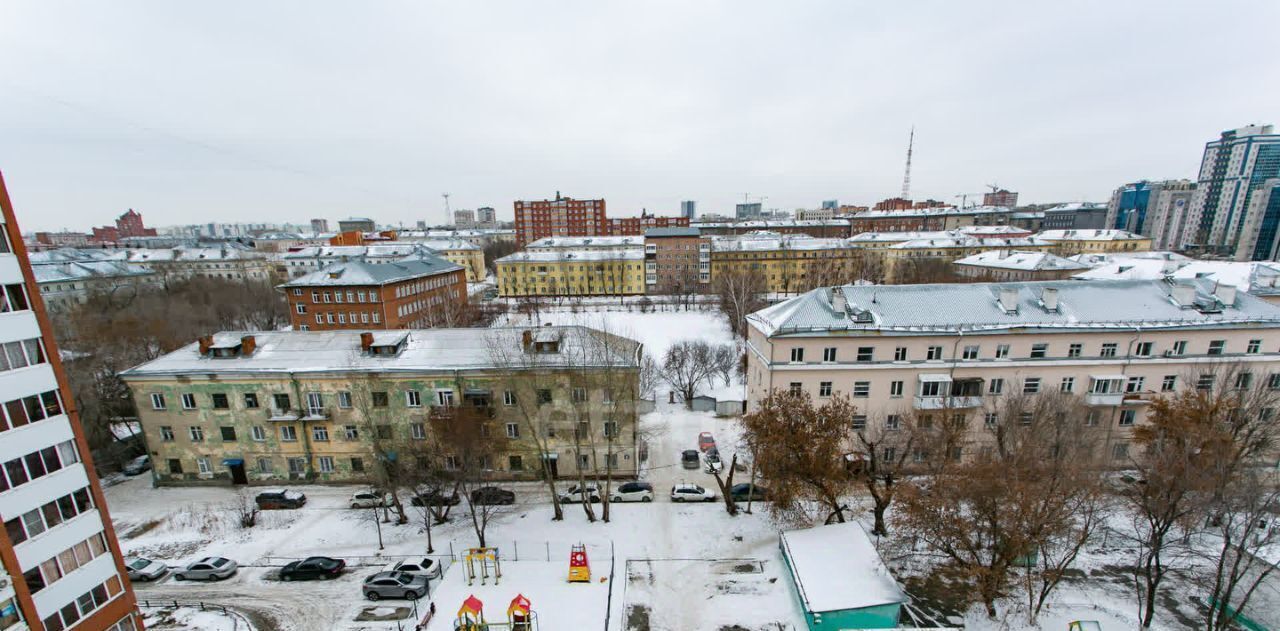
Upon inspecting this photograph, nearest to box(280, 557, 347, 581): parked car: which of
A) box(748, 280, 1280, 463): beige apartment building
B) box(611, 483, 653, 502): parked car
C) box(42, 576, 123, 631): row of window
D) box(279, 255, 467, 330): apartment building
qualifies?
box(42, 576, 123, 631): row of window

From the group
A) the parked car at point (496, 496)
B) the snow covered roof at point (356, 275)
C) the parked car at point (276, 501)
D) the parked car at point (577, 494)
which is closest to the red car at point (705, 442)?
the parked car at point (577, 494)

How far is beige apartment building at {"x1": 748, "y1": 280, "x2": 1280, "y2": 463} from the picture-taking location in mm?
28484

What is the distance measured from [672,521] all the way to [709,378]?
2141cm

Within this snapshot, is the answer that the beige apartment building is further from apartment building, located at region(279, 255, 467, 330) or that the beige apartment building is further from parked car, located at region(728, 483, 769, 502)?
apartment building, located at region(279, 255, 467, 330)

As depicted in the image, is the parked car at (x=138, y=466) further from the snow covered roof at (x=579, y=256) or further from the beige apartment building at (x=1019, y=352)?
the snow covered roof at (x=579, y=256)

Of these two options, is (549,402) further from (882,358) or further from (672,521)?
(882,358)

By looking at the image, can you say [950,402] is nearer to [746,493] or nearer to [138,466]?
[746,493]

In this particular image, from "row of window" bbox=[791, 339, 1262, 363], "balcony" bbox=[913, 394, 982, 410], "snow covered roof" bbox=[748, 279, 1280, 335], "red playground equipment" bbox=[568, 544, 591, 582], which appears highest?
"snow covered roof" bbox=[748, 279, 1280, 335]

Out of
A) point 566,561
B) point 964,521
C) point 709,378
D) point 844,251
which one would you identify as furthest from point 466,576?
point 844,251

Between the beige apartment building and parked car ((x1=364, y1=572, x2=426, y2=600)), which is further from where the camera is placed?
the beige apartment building

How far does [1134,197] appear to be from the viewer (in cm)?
15712

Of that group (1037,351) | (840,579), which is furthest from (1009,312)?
(840,579)

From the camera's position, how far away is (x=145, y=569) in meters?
22.2

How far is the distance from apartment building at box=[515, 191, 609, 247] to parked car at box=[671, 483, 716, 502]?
130042 mm
